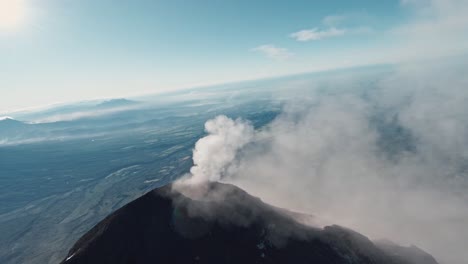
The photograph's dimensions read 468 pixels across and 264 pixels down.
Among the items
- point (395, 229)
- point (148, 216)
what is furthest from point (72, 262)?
point (395, 229)

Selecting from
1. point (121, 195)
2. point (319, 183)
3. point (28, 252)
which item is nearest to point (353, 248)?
point (319, 183)

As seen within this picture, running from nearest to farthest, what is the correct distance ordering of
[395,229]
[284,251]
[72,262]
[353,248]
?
[72,262] → [284,251] → [353,248] → [395,229]

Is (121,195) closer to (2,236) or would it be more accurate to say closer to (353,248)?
(2,236)

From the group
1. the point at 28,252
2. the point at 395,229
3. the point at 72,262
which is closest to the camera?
the point at 72,262

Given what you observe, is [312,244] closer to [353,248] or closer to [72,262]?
[353,248]

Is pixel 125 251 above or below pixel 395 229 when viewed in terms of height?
above

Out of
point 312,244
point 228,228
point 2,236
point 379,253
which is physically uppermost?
point 228,228

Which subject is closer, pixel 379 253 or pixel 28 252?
pixel 379 253
